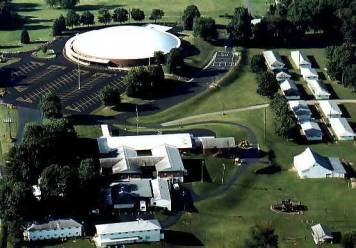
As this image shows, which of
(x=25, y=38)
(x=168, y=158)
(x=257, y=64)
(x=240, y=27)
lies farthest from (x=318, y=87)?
(x=25, y=38)

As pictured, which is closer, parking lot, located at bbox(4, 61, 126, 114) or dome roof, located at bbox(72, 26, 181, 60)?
parking lot, located at bbox(4, 61, 126, 114)

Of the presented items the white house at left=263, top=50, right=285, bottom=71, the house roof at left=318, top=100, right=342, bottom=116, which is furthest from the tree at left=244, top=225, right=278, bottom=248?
the white house at left=263, top=50, right=285, bottom=71

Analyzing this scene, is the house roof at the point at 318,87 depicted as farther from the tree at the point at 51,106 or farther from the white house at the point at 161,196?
the tree at the point at 51,106

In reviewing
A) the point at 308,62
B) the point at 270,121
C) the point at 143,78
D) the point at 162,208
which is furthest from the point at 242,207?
the point at 308,62

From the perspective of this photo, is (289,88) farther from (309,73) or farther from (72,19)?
(72,19)

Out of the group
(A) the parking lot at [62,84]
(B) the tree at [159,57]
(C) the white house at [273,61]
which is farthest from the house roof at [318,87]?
(A) the parking lot at [62,84]

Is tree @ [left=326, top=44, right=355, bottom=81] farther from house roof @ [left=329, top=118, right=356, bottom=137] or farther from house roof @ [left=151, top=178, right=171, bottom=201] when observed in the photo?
house roof @ [left=151, top=178, right=171, bottom=201]
